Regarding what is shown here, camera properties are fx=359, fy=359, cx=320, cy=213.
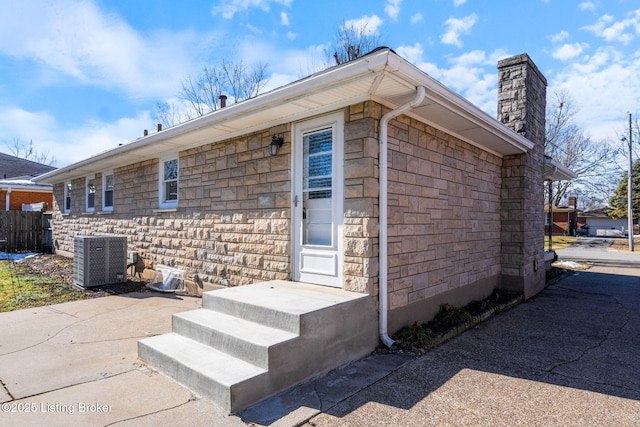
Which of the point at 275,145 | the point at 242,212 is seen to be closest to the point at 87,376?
the point at 242,212

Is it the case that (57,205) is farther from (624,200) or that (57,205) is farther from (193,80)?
(624,200)

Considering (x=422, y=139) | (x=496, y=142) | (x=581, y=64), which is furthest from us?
(x=581, y=64)

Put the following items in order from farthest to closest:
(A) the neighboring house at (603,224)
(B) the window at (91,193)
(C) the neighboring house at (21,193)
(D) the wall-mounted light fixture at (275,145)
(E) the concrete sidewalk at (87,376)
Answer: (A) the neighboring house at (603,224), (C) the neighboring house at (21,193), (B) the window at (91,193), (D) the wall-mounted light fixture at (275,145), (E) the concrete sidewalk at (87,376)

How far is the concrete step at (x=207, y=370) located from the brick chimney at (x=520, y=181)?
5848 millimetres

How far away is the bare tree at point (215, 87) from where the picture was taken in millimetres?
18719

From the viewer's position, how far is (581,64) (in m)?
9.67

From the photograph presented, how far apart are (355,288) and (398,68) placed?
2.31 meters

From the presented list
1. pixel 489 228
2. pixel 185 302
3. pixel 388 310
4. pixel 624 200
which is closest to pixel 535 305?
pixel 489 228

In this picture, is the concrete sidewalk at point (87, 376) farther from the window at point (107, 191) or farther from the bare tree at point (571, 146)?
the bare tree at point (571, 146)

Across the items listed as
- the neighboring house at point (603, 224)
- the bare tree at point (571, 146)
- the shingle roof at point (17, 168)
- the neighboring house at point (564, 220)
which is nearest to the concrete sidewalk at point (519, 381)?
the bare tree at point (571, 146)

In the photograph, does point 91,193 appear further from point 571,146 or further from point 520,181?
point 571,146

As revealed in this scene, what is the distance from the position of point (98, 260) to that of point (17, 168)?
22662mm

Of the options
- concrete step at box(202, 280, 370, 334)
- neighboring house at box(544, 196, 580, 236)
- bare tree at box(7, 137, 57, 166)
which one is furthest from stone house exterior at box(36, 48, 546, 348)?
bare tree at box(7, 137, 57, 166)

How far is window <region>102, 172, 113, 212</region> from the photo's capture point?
31.1 ft
